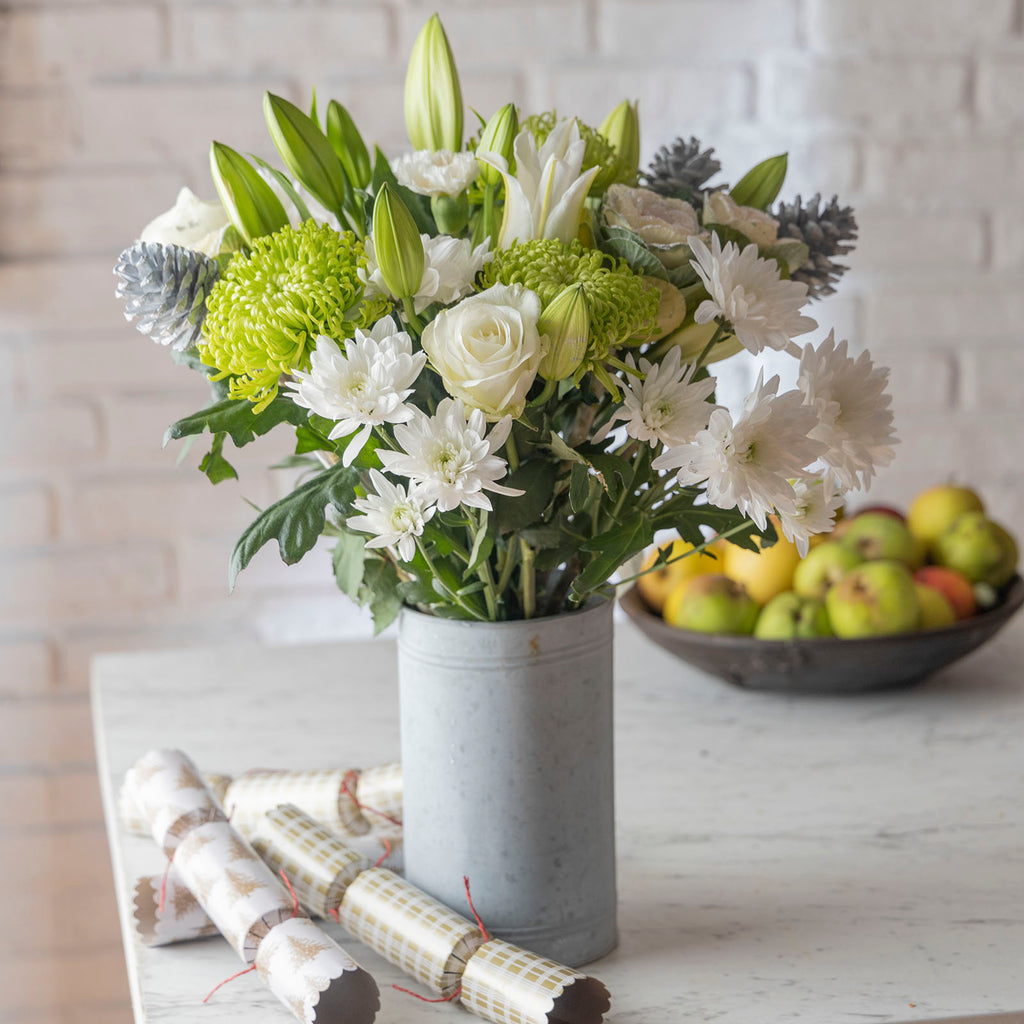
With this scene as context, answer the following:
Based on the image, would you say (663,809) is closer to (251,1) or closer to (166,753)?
(166,753)

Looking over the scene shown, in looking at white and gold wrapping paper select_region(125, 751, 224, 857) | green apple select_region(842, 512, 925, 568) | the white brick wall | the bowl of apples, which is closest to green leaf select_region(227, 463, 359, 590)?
white and gold wrapping paper select_region(125, 751, 224, 857)

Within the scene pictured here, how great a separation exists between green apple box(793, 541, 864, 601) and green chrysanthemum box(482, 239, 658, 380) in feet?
2.05

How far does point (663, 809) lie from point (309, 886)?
31cm

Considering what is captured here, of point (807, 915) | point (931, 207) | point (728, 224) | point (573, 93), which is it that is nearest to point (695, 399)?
point (728, 224)

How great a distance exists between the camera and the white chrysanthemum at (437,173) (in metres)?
0.64

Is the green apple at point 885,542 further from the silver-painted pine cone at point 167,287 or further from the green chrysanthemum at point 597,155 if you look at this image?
the silver-painted pine cone at point 167,287

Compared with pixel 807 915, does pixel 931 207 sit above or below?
above

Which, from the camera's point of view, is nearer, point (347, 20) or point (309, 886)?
point (309, 886)

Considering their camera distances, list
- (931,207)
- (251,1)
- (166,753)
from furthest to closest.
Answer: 1. (931,207)
2. (251,1)
3. (166,753)

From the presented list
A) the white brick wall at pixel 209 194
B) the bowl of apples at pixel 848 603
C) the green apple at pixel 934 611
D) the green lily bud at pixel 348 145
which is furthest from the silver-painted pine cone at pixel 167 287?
the white brick wall at pixel 209 194

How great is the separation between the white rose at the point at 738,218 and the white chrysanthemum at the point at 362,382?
19cm

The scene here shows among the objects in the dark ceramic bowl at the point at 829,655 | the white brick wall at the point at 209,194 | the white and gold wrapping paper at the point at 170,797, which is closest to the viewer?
the white and gold wrapping paper at the point at 170,797

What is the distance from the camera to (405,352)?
574mm

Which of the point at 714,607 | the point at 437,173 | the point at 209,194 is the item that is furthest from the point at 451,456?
the point at 209,194
